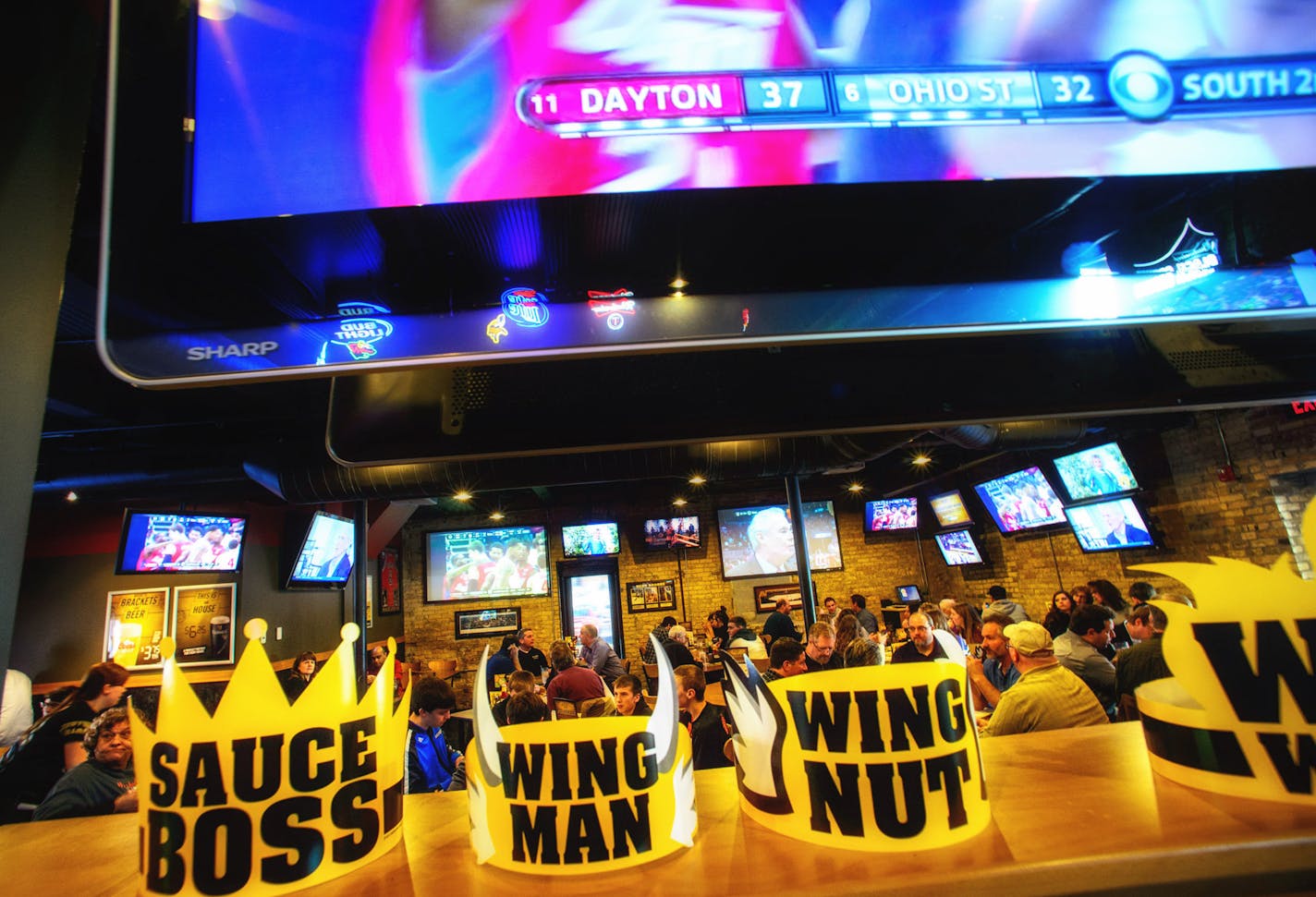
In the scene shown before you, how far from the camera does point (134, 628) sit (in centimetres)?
604

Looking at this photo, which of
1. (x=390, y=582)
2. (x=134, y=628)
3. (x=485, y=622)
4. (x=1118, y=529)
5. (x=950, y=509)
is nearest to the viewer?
(x=134, y=628)

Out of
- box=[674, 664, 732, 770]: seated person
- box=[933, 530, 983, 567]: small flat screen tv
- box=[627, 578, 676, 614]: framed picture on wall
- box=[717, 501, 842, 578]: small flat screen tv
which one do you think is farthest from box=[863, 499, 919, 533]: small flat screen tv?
box=[674, 664, 732, 770]: seated person

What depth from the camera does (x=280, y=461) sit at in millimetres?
5094

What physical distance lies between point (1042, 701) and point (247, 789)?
312cm

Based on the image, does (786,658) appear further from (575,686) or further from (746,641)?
(746,641)

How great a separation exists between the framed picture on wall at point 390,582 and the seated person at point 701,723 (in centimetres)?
714

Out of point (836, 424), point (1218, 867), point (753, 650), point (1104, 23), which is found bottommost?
point (753, 650)

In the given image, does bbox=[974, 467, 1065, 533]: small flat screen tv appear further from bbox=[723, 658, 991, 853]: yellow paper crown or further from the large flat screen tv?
bbox=[723, 658, 991, 853]: yellow paper crown

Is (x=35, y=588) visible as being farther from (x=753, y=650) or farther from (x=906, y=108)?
(x=906, y=108)

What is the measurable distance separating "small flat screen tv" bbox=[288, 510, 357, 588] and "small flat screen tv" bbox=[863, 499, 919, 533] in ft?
25.1

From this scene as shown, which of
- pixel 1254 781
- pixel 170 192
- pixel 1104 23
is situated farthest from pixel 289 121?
pixel 1254 781

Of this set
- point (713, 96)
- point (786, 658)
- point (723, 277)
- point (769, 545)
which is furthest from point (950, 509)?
point (713, 96)

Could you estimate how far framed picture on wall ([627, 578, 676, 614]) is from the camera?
33.8 ft

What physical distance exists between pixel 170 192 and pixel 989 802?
1.02 meters
